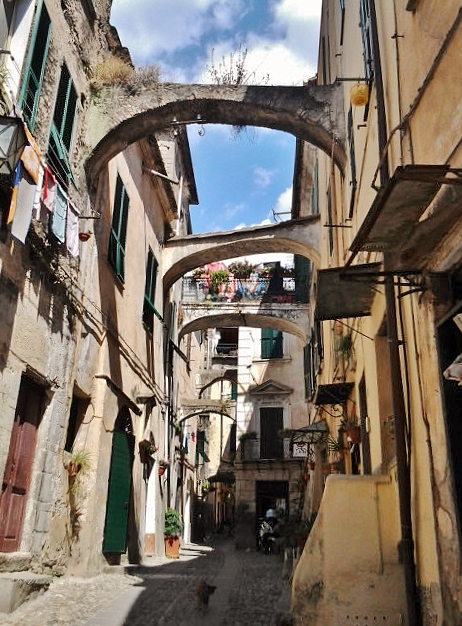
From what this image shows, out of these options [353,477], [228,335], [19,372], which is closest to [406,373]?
[353,477]

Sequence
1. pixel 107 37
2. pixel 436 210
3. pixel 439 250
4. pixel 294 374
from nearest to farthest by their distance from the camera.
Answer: pixel 436 210 < pixel 439 250 < pixel 107 37 < pixel 294 374

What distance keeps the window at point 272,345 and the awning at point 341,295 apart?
67.0 ft

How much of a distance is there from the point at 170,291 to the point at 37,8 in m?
9.81

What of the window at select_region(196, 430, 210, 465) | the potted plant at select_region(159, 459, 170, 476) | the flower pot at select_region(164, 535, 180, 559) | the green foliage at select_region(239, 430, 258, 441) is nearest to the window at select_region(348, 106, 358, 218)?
the potted plant at select_region(159, 459, 170, 476)

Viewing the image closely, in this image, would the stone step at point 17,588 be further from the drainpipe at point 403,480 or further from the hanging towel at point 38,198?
the hanging towel at point 38,198

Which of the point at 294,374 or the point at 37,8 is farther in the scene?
the point at 294,374

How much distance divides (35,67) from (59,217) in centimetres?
203

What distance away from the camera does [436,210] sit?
3.90m

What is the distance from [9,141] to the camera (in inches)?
225

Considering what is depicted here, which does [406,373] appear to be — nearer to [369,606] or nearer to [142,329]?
[369,606]

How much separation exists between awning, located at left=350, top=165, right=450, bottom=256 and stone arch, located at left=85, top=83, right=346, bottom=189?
5554 mm

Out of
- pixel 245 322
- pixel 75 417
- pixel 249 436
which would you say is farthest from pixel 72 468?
pixel 249 436

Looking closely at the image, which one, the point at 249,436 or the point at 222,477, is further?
the point at 222,477

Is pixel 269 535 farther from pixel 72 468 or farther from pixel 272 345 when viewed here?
pixel 72 468
